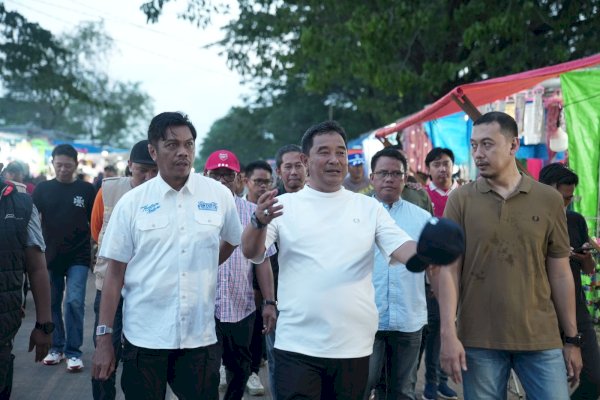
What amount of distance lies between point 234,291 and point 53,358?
3090 mm

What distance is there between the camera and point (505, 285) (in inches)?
149

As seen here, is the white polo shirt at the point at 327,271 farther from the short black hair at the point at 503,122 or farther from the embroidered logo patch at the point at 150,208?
the short black hair at the point at 503,122

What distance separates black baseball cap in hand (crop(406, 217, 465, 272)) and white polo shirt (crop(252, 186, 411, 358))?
1.61 ft

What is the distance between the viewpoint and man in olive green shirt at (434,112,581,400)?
375 centimetres

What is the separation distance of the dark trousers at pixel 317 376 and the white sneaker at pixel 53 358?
4.56 meters

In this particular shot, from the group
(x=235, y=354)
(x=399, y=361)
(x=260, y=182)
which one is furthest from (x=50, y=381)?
(x=399, y=361)

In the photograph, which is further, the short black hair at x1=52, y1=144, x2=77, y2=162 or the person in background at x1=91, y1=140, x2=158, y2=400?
the short black hair at x1=52, y1=144, x2=77, y2=162

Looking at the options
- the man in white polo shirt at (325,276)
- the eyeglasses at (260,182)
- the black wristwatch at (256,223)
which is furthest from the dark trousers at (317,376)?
the eyeglasses at (260,182)

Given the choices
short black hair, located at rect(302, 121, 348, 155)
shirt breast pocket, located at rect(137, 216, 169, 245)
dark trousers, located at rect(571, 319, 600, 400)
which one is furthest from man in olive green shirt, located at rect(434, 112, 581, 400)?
shirt breast pocket, located at rect(137, 216, 169, 245)

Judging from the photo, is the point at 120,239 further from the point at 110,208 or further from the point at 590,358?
the point at 590,358

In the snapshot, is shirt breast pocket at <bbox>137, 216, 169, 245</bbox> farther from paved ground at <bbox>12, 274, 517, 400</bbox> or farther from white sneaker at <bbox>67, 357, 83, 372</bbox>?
white sneaker at <bbox>67, 357, 83, 372</bbox>

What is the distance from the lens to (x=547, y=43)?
16.5m

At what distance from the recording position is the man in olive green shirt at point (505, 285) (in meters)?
3.75

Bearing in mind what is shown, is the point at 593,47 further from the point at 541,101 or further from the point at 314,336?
the point at 314,336
